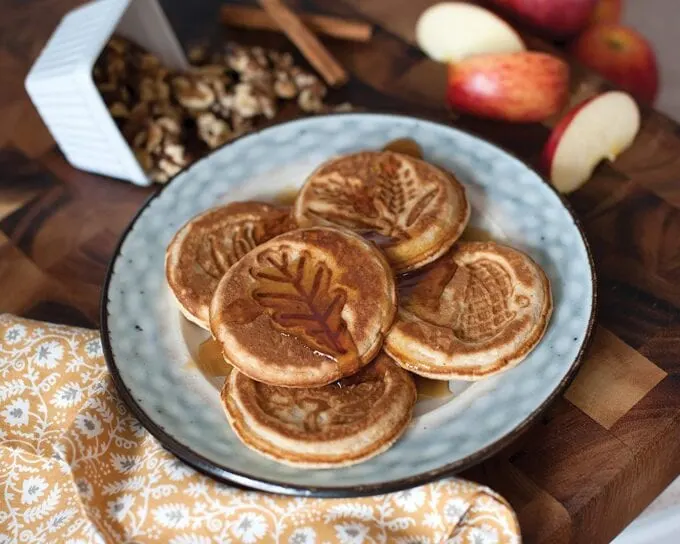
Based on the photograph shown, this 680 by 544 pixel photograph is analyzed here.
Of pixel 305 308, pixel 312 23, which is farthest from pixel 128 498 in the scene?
pixel 312 23

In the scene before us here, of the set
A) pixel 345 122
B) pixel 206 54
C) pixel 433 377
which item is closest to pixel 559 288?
pixel 433 377

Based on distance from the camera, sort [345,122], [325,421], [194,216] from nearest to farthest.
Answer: [325,421] → [194,216] → [345,122]

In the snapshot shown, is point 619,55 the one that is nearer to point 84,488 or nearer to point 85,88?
point 85,88

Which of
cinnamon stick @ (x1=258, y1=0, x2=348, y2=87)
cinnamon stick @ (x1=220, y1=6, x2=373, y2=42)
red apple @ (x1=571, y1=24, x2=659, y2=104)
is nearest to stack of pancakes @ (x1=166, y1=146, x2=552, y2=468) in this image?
→ cinnamon stick @ (x1=258, y1=0, x2=348, y2=87)

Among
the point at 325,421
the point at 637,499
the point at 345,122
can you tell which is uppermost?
the point at 345,122

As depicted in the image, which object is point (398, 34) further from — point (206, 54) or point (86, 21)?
point (86, 21)

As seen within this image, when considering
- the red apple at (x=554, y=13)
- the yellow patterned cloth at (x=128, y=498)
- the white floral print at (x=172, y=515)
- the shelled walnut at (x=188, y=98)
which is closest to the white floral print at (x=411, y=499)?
the yellow patterned cloth at (x=128, y=498)
